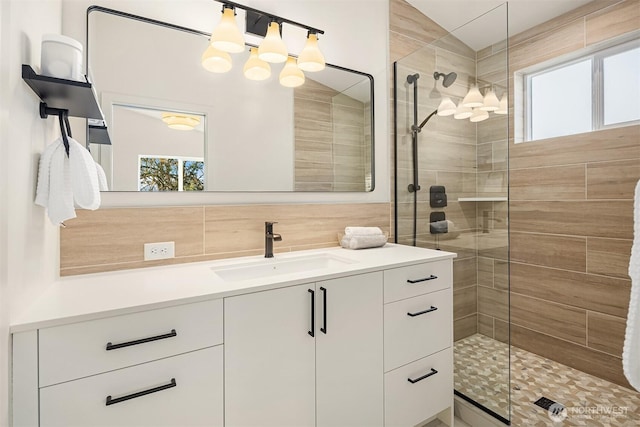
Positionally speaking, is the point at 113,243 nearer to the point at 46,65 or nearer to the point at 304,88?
the point at 46,65

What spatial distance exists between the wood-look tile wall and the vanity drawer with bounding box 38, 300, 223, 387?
560mm

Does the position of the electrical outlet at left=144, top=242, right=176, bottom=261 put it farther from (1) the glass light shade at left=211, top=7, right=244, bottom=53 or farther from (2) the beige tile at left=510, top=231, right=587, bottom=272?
(2) the beige tile at left=510, top=231, right=587, bottom=272

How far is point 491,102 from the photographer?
1.82 metres

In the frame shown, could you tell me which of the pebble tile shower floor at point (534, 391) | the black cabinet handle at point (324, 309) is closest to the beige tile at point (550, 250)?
the pebble tile shower floor at point (534, 391)

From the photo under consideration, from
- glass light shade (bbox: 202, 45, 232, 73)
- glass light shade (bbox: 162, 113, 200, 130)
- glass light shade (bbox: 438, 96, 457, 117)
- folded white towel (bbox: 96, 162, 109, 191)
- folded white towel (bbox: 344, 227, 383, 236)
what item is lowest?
folded white towel (bbox: 344, 227, 383, 236)

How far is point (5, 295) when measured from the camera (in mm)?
789

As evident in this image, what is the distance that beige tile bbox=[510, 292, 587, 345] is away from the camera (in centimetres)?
223

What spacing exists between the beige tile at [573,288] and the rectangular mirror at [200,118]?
1693mm

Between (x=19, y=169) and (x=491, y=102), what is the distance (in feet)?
6.89

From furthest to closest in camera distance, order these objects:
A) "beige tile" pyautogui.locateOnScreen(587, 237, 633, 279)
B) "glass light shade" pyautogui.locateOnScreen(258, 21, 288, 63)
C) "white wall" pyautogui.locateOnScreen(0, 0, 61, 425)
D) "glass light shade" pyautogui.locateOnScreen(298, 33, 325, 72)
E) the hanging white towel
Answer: "beige tile" pyautogui.locateOnScreen(587, 237, 633, 279), "glass light shade" pyautogui.locateOnScreen(298, 33, 325, 72), "glass light shade" pyautogui.locateOnScreen(258, 21, 288, 63), "white wall" pyautogui.locateOnScreen(0, 0, 61, 425), the hanging white towel

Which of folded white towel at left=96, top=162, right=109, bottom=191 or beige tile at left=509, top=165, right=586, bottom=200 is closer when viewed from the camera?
folded white towel at left=96, top=162, right=109, bottom=191

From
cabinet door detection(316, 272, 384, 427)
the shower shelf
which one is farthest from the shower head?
cabinet door detection(316, 272, 384, 427)

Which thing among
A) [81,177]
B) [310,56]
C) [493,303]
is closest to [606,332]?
[493,303]

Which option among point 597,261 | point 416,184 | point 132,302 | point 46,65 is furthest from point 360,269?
point 597,261
